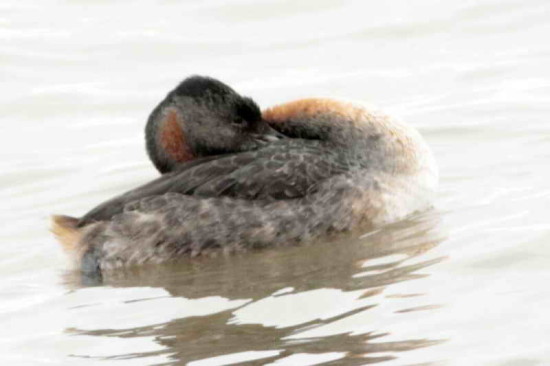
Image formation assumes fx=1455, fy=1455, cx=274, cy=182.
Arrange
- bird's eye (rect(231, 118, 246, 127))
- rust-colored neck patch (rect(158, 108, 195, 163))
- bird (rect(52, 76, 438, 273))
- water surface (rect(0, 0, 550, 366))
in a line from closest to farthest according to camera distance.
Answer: water surface (rect(0, 0, 550, 366)) → bird (rect(52, 76, 438, 273)) → rust-colored neck patch (rect(158, 108, 195, 163)) → bird's eye (rect(231, 118, 246, 127))

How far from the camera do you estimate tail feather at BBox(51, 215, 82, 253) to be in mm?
8555

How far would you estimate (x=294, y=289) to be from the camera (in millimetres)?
7684

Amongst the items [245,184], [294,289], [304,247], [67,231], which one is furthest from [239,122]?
[294,289]

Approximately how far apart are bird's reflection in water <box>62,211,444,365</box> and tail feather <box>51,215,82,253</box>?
0.66 feet

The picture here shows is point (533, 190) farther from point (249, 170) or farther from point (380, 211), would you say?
point (249, 170)

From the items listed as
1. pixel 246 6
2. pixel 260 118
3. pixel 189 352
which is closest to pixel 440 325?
pixel 189 352

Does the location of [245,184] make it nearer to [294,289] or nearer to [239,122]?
[239,122]

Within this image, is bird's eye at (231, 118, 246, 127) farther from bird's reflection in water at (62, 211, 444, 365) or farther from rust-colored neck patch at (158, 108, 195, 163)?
bird's reflection in water at (62, 211, 444, 365)

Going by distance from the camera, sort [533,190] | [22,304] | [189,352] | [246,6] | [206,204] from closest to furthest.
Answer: [189,352]
[22,304]
[206,204]
[533,190]
[246,6]

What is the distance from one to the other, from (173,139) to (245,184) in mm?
649

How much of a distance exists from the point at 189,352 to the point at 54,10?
887cm

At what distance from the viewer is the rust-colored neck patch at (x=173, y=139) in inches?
350

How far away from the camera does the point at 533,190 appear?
9.10 m

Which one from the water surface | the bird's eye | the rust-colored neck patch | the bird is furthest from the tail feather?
the bird's eye
